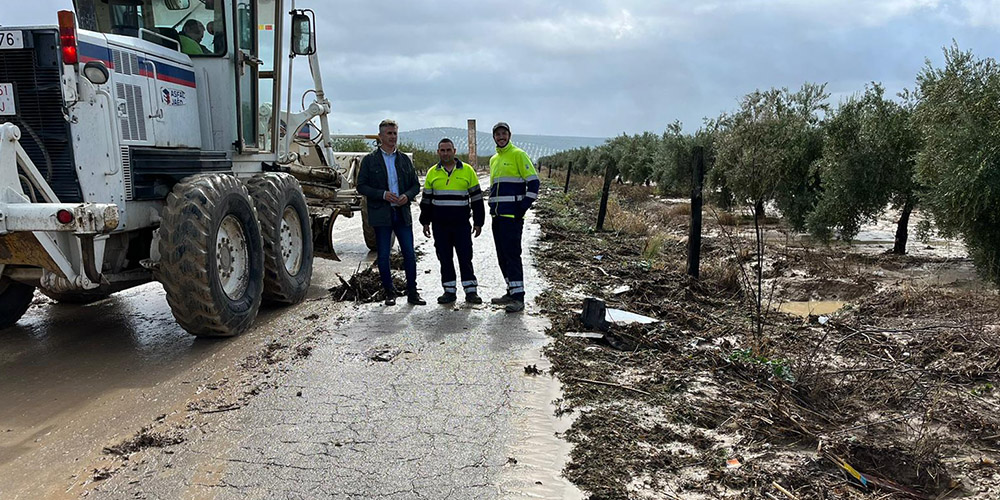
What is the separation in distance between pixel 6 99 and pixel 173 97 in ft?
4.64

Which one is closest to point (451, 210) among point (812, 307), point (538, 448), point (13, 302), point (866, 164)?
point (538, 448)

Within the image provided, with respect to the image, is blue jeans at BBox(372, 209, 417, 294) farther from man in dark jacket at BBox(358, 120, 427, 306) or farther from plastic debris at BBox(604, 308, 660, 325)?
plastic debris at BBox(604, 308, 660, 325)

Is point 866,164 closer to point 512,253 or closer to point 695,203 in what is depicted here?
point 695,203

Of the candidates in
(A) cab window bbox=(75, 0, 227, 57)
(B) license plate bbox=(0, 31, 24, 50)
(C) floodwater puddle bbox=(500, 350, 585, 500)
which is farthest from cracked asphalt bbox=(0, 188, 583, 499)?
(A) cab window bbox=(75, 0, 227, 57)

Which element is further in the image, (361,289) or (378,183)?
(361,289)

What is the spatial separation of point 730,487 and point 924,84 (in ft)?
31.2

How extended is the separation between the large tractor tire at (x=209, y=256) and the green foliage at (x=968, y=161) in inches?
311

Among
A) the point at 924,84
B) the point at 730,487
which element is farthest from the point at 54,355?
the point at 924,84

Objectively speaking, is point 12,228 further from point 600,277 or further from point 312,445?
point 600,277

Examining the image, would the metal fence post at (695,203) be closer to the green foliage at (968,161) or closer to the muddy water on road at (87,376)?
the green foliage at (968,161)

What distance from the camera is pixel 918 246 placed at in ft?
43.1

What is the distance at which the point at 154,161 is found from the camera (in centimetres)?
543

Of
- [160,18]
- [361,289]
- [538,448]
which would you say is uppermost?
[160,18]

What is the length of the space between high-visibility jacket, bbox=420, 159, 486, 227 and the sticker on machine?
2422 mm
